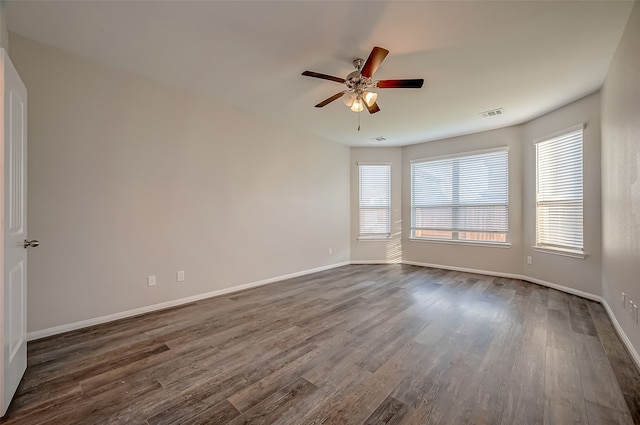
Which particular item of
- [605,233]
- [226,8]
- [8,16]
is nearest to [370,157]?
[605,233]

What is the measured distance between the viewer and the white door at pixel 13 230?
1.55 m

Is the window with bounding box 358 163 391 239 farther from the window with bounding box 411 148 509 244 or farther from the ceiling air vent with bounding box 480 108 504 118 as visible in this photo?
the ceiling air vent with bounding box 480 108 504 118

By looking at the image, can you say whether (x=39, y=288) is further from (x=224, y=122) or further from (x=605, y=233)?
(x=605, y=233)

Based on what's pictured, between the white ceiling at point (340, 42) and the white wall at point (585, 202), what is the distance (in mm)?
337

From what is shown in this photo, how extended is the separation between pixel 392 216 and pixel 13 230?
18.7 feet

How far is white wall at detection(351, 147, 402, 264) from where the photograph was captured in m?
6.09

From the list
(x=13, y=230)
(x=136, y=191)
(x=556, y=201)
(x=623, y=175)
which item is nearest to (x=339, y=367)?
(x=13, y=230)

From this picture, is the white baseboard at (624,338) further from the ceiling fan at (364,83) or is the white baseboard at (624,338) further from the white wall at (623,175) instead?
the ceiling fan at (364,83)

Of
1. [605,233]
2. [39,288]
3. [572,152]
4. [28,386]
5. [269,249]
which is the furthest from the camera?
[269,249]

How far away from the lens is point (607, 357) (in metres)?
2.18

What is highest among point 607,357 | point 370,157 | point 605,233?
point 370,157

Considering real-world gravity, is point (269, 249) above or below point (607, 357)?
above

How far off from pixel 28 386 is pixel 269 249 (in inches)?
115

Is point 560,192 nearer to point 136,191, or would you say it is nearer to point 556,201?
point 556,201
